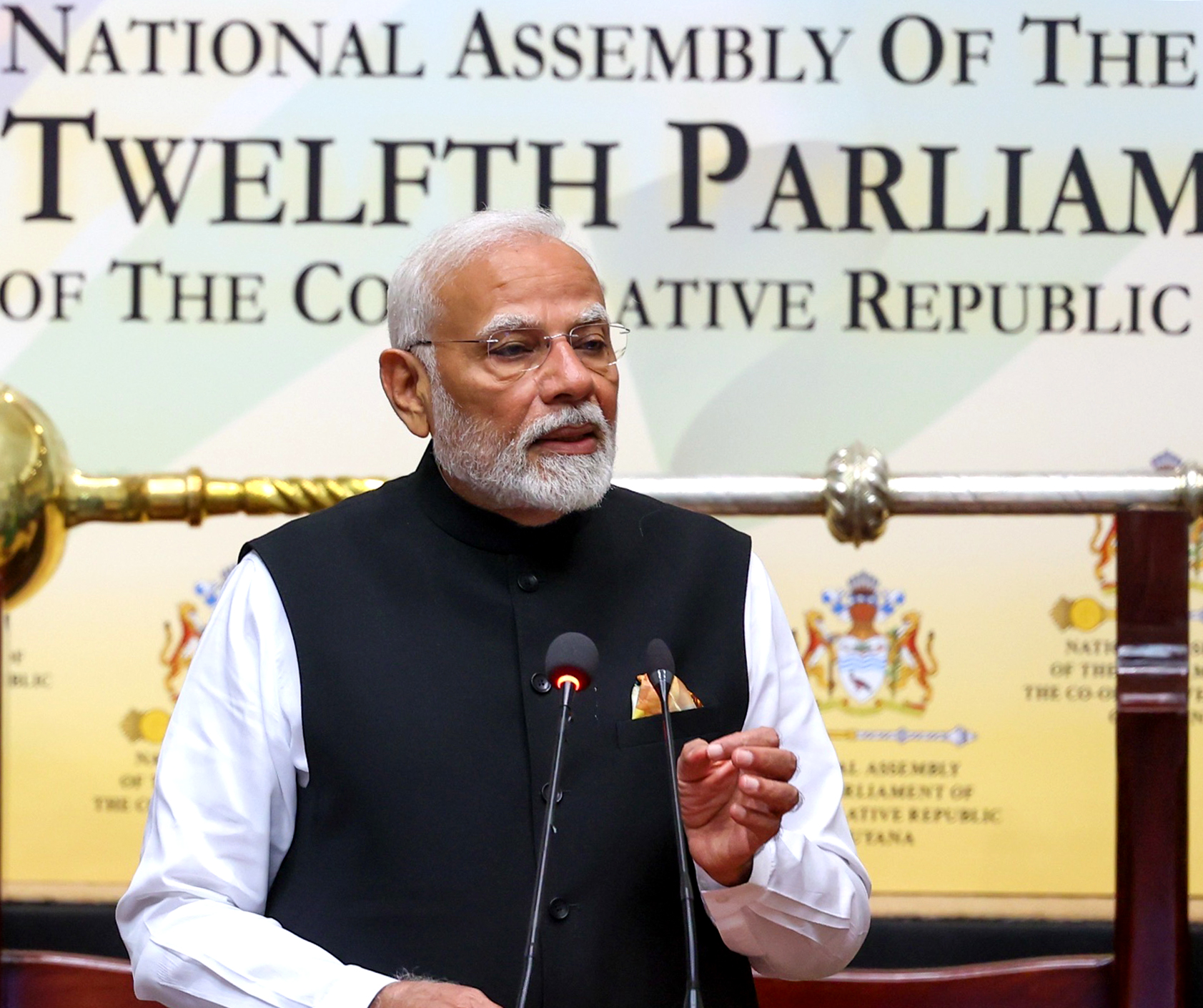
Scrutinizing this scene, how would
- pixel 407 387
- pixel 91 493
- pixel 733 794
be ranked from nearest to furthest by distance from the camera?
pixel 733 794 < pixel 407 387 < pixel 91 493

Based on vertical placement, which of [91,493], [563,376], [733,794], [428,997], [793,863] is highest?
[563,376]

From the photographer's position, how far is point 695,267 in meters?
3.36

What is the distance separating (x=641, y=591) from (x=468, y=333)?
402mm

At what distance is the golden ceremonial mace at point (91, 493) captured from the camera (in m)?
2.43

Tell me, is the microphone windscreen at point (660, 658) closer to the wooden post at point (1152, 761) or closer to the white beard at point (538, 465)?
the white beard at point (538, 465)

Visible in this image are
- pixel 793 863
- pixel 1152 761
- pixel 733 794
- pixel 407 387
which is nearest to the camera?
pixel 733 794

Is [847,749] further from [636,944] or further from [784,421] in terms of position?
[636,944]

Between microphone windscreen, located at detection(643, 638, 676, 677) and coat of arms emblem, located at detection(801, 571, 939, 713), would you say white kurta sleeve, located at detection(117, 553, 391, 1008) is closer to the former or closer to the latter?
microphone windscreen, located at detection(643, 638, 676, 677)

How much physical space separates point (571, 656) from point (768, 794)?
0.83 ft

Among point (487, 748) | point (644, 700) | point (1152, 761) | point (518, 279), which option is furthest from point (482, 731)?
point (1152, 761)

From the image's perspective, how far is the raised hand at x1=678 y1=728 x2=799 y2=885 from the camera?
1679 millimetres

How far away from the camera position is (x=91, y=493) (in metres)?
2.46

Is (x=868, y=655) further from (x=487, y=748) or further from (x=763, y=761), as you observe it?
(x=763, y=761)

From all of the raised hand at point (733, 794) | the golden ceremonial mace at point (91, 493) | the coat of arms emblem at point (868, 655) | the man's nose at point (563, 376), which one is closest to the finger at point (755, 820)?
the raised hand at point (733, 794)
